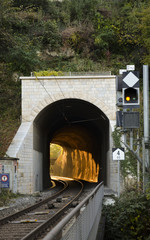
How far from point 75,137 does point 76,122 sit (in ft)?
29.6

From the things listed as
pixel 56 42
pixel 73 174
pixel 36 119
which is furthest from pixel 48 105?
pixel 73 174

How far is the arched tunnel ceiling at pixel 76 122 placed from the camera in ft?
90.5

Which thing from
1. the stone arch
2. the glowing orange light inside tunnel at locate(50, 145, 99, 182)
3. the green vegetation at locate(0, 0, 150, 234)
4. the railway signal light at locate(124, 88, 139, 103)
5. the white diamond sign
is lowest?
the glowing orange light inside tunnel at locate(50, 145, 99, 182)

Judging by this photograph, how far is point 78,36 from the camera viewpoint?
40.0 meters

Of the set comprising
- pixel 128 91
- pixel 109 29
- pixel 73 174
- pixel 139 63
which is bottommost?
pixel 73 174

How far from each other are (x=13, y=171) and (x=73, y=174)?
105 feet

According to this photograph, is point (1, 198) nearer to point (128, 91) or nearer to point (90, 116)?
point (128, 91)

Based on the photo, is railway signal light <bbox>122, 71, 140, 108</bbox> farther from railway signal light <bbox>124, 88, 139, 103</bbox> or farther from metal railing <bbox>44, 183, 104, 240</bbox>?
metal railing <bbox>44, 183, 104, 240</bbox>

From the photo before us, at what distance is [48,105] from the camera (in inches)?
1023

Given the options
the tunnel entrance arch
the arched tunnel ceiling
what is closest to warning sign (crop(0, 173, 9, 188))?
the tunnel entrance arch

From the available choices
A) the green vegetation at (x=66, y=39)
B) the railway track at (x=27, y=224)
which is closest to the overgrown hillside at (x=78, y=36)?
the green vegetation at (x=66, y=39)

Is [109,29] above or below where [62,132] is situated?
above

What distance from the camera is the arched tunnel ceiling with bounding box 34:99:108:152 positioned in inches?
1086

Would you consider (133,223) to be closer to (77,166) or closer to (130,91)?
(130,91)
